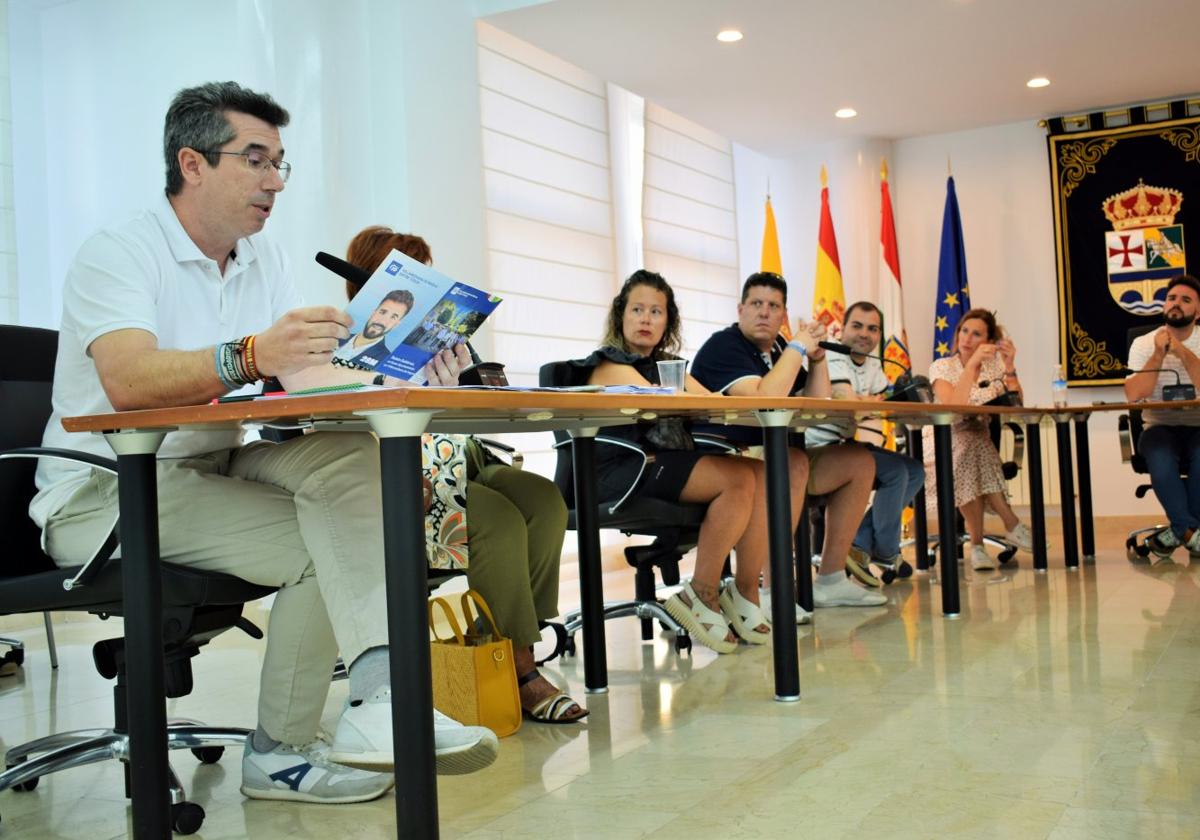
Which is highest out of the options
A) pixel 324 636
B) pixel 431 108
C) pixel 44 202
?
pixel 431 108

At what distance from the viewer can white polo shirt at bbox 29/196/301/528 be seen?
1775 mm

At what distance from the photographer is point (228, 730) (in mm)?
2029

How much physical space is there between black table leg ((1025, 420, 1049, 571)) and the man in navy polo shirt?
3.38 ft

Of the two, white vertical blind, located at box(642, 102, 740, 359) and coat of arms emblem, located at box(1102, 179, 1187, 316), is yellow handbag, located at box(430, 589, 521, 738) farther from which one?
coat of arms emblem, located at box(1102, 179, 1187, 316)

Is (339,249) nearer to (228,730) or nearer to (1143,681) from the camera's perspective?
(228,730)

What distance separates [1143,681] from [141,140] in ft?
13.9

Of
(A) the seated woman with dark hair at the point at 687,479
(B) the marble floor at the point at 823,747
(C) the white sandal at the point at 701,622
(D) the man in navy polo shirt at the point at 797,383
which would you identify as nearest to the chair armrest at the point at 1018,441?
(D) the man in navy polo shirt at the point at 797,383

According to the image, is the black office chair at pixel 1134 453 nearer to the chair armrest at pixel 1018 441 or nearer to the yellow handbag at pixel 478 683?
the chair armrest at pixel 1018 441

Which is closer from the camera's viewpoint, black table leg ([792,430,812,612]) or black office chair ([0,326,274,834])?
black office chair ([0,326,274,834])

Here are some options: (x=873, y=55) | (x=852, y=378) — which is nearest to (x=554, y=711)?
(x=852, y=378)

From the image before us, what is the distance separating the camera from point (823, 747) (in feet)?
6.86

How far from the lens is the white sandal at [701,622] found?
121 inches

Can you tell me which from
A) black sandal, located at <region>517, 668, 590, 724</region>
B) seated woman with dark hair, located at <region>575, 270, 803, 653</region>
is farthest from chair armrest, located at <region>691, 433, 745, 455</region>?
black sandal, located at <region>517, 668, 590, 724</region>

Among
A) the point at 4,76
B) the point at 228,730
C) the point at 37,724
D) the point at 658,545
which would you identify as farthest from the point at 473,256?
the point at 228,730
